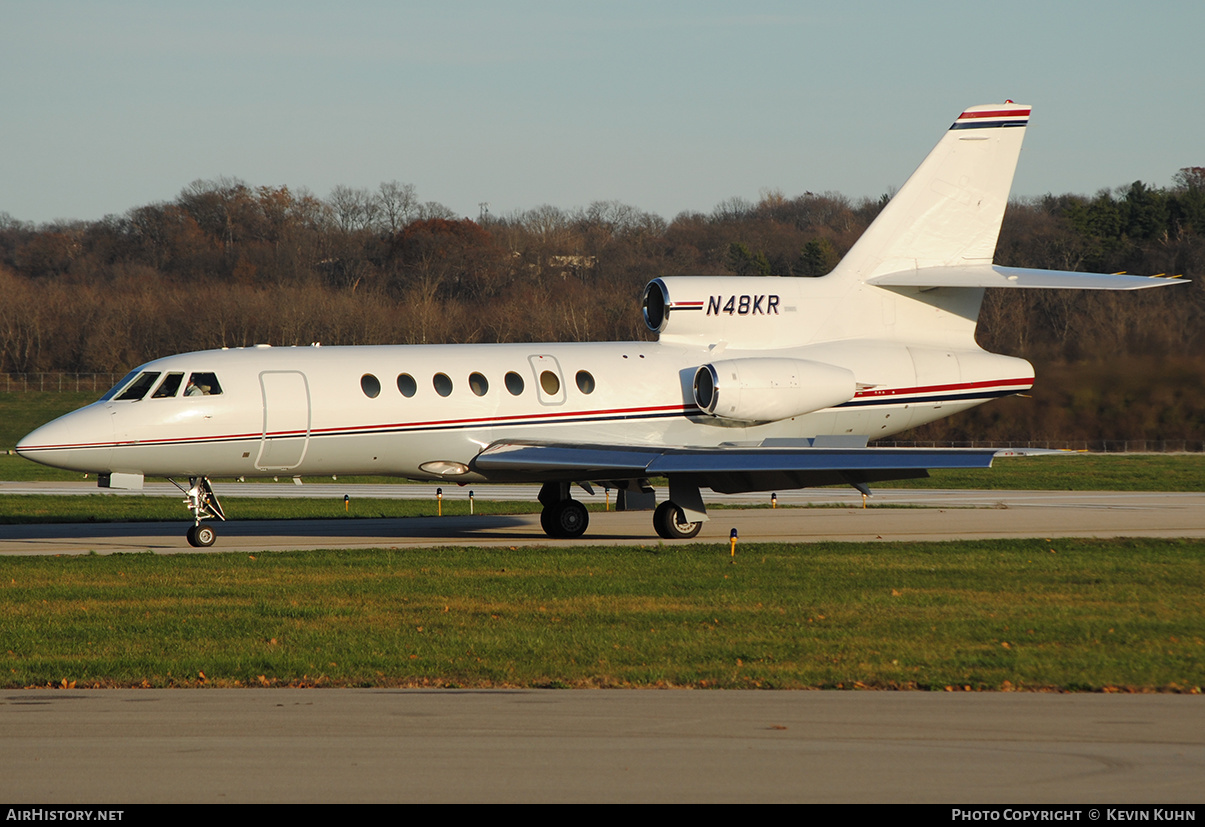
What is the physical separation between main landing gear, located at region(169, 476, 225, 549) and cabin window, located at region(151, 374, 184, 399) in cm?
153

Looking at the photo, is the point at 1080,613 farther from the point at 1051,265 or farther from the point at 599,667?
the point at 1051,265

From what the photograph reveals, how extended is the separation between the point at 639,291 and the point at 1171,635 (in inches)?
3030

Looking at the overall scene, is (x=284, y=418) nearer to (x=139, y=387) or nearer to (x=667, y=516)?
(x=139, y=387)

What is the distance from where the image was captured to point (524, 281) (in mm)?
95438

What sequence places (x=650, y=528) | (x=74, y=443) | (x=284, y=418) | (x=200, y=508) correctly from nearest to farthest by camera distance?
1. (x=74, y=443)
2. (x=284, y=418)
3. (x=200, y=508)
4. (x=650, y=528)

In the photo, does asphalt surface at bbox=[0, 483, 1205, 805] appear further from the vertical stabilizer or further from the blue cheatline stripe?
the blue cheatline stripe

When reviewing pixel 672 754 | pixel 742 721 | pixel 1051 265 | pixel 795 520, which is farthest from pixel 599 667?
pixel 1051 265

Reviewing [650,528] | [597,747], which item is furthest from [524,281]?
[597,747]

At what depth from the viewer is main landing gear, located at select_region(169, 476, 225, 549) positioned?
21969mm

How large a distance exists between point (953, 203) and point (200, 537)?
15.4 meters

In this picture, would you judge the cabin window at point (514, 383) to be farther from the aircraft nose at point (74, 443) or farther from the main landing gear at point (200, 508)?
the aircraft nose at point (74, 443)

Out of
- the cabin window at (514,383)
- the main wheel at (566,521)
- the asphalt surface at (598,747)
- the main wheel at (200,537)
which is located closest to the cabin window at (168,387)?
the main wheel at (200,537)

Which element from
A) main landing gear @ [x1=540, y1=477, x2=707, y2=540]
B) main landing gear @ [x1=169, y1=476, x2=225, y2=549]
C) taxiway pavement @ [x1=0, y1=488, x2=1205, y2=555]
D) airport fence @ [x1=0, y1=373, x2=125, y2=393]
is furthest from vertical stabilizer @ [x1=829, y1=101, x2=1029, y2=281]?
airport fence @ [x1=0, y1=373, x2=125, y2=393]

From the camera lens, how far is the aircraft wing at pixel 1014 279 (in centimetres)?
2270
